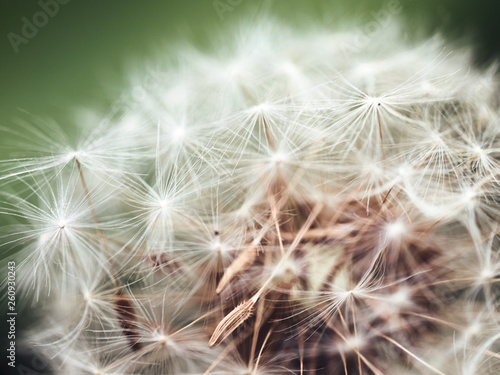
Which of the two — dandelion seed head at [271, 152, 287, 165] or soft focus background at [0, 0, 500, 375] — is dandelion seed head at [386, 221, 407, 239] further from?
soft focus background at [0, 0, 500, 375]

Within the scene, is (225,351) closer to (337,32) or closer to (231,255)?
(231,255)

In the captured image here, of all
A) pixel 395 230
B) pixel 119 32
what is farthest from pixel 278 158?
pixel 119 32

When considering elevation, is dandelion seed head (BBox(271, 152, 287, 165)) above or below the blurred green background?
below

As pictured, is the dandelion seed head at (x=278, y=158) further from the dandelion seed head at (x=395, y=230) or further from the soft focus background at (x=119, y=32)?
the soft focus background at (x=119, y=32)

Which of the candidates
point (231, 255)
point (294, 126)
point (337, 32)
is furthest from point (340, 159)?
point (337, 32)

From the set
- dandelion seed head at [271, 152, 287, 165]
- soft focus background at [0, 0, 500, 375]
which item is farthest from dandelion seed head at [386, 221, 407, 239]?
soft focus background at [0, 0, 500, 375]

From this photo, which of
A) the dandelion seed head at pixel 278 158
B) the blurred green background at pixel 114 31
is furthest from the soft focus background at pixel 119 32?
the dandelion seed head at pixel 278 158

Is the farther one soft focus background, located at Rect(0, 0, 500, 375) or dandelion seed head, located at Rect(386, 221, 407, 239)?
soft focus background, located at Rect(0, 0, 500, 375)

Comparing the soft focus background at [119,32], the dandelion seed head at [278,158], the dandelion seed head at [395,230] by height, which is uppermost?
the soft focus background at [119,32]
